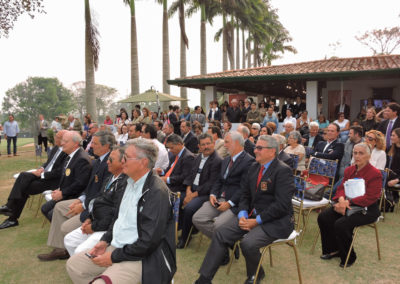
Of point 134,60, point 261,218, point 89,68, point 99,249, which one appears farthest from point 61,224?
point 134,60

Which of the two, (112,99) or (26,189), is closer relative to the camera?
(26,189)

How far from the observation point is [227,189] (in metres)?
4.16

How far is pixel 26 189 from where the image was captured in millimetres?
5305

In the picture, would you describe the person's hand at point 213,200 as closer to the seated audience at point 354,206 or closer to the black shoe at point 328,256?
the seated audience at point 354,206

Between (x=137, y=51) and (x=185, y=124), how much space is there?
1208 cm

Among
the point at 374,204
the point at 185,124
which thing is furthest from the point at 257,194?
the point at 185,124

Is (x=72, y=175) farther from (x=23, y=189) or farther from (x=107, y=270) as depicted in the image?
(x=107, y=270)

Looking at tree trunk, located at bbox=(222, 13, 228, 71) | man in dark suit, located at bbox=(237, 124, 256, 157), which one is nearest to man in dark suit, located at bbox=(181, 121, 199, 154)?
man in dark suit, located at bbox=(237, 124, 256, 157)

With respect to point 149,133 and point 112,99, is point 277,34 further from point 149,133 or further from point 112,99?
point 112,99

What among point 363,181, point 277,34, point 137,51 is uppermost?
point 277,34

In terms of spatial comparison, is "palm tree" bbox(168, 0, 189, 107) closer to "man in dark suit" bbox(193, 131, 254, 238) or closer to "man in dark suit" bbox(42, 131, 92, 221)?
"man in dark suit" bbox(42, 131, 92, 221)

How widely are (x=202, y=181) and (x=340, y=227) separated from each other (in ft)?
6.36

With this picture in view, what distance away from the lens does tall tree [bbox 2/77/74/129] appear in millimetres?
62375

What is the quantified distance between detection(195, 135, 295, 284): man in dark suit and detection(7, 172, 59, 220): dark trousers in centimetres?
362
